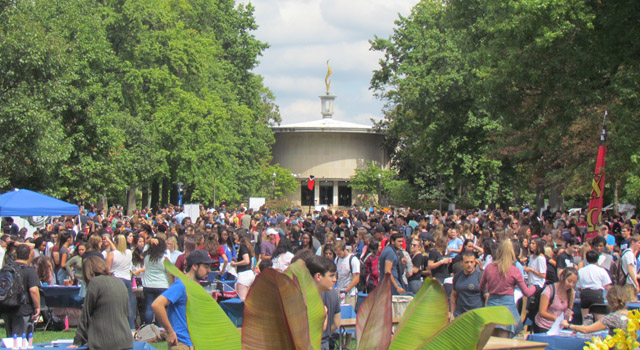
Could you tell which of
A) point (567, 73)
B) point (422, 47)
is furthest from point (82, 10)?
point (567, 73)

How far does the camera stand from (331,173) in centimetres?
8194

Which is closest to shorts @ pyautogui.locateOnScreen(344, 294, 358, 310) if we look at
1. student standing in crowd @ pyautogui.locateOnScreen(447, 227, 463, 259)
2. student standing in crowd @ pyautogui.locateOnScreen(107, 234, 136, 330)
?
student standing in crowd @ pyautogui.locateOnScreen(107, 234, 136, 330)

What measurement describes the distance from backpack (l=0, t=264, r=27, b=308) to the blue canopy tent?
8651mm

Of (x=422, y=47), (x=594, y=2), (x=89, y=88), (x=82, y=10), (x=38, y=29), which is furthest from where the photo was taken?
(x=422, y=47)

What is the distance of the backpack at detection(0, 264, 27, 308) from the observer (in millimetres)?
8531

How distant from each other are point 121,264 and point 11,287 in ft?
8.37

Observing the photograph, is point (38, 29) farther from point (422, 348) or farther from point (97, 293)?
point (422, 348)

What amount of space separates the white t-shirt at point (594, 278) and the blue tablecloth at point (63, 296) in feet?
24.6

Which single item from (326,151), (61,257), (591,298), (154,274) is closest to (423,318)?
(591,298)

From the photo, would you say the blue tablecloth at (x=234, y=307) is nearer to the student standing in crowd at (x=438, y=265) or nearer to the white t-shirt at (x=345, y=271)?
the white t-shirt at (x=345, y=271)

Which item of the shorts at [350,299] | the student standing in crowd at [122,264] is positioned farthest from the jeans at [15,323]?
the shorts at [350,299]

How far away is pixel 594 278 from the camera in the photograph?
9.59 meters

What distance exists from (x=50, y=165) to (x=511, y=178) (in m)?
23.8

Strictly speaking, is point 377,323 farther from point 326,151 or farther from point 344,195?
point 344,195
